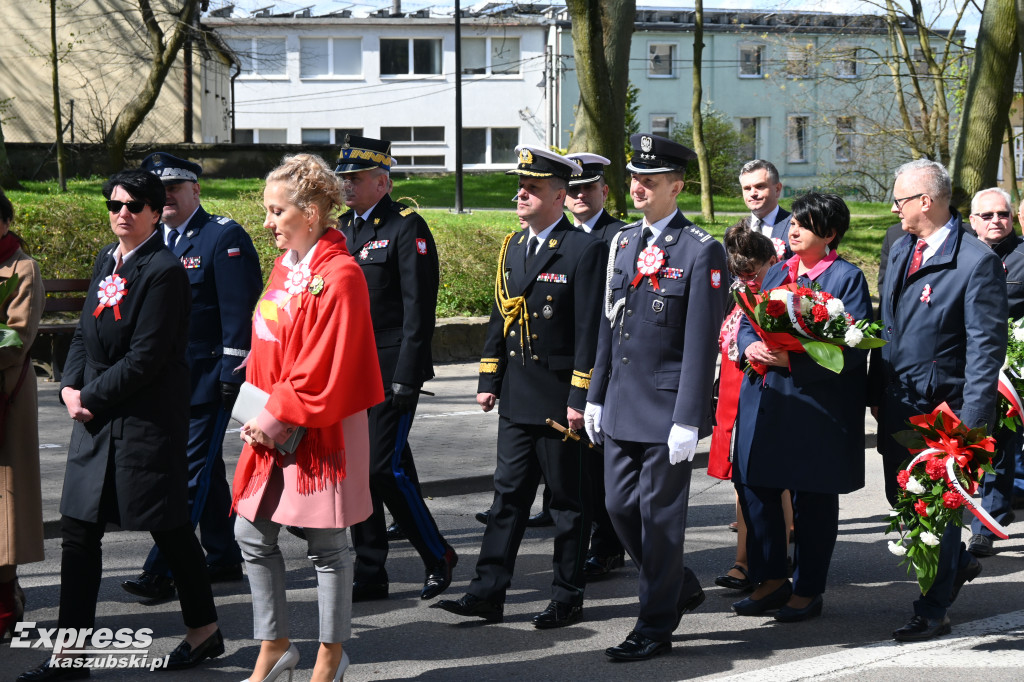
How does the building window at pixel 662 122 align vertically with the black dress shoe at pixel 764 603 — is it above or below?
above

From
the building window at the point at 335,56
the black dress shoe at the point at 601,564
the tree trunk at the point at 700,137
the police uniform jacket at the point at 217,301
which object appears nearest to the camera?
the police uniform jacket at the point at 217,301

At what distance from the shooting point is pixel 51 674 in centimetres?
466

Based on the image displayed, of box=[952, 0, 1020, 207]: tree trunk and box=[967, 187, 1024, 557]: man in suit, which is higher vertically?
box=[952, 0, 1020, 207]: tree trunk

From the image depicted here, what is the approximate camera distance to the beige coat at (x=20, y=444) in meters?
5.17

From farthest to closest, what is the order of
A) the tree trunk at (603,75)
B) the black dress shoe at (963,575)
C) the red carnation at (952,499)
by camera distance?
the tree trunk at (603,75)
the black dress shoe at (963,575)
the red carnation at (952,499)

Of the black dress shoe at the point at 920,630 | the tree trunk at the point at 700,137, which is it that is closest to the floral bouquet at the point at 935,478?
the black dress shoe at the point at 920,630

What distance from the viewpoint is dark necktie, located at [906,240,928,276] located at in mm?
5496

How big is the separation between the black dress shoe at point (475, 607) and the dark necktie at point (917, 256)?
254 cm

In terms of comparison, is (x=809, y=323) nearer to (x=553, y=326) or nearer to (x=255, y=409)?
(x=553, y=326)

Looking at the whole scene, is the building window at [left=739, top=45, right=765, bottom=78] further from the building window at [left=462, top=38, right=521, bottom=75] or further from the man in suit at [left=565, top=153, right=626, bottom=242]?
the man in suit at [left=565, top=153, right=626, bottom=242]

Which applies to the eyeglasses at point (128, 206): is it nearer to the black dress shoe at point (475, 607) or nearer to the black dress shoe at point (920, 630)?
the black dress shoe at point (475, 607)

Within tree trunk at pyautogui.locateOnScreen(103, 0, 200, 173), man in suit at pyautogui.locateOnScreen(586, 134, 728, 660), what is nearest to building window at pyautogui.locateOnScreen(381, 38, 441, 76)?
tree trunk at pyautogui.locateOnScreen(103, 0, 200, 173)

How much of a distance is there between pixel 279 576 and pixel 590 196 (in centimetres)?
364

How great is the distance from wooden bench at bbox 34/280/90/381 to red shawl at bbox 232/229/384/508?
24.1 feet
